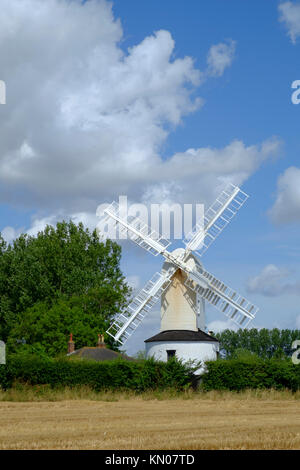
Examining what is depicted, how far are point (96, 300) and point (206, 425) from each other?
46.7m

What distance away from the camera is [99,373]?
3538 cm

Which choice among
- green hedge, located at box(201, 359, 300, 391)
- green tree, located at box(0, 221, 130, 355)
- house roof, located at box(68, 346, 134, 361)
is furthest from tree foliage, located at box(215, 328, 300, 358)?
green hedge, located at box(201, 359, 300, 391)

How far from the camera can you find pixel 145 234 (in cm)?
4831

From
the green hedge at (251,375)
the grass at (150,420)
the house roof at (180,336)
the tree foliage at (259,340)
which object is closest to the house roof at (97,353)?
the house roof at (180,336)

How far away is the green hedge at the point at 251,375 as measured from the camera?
34.3m

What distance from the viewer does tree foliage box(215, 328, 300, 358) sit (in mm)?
117688

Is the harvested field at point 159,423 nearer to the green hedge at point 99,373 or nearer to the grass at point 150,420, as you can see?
the grass at point 150,420

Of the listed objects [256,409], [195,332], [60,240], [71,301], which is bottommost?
[256,409]

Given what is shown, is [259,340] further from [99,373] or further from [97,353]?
[99,373]

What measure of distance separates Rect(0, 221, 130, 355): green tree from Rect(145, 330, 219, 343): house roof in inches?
542

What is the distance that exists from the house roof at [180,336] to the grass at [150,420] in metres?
10.1

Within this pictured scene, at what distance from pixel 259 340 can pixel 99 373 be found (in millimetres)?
90333
